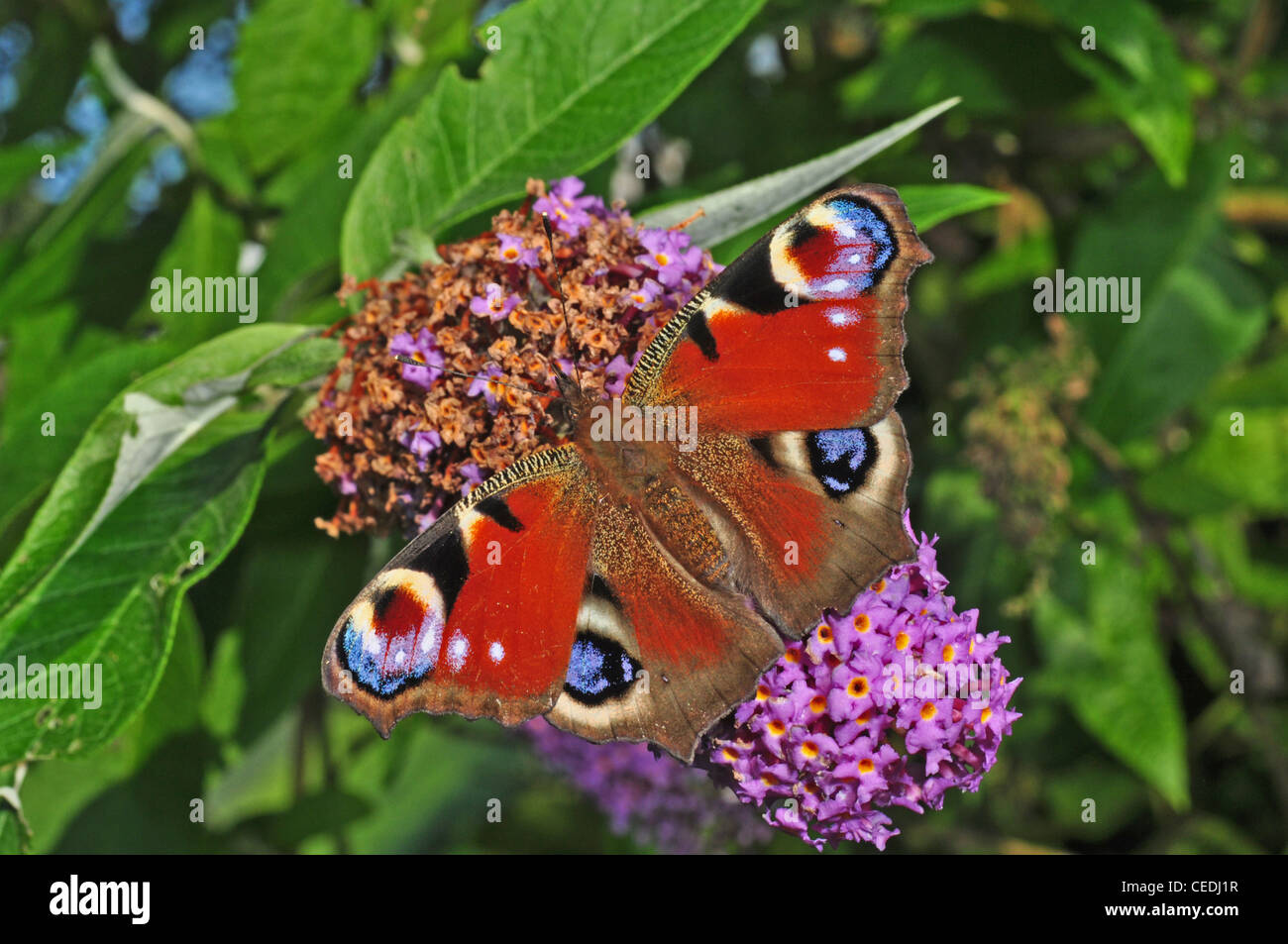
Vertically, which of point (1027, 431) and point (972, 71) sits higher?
point (972, 71)

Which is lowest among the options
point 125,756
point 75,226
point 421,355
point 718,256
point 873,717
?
point 125,756

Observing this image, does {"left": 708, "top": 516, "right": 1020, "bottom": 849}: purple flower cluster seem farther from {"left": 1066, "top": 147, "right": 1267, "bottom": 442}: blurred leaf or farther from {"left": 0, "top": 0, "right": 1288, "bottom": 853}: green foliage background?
{"left": 1066, "top": 147, "right": 1267, "bottom": 442}: blurred leaf

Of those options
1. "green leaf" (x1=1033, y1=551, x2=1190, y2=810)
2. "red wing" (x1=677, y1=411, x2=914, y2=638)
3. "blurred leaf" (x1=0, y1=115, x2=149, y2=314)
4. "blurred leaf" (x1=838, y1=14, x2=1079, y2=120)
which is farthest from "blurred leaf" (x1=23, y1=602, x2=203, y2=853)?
"green leaf" (x1=1033, y1=551, x2=1190, y2=810)

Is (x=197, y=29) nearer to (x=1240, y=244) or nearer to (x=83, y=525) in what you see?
(x=83, y=525)

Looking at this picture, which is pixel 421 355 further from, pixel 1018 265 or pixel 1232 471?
pixel 1232 471

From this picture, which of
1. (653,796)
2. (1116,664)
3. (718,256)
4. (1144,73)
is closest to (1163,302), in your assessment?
(1144,73)

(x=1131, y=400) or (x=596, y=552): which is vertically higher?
(x=1131, y=400)

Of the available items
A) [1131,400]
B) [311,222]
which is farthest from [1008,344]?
[311,222]
